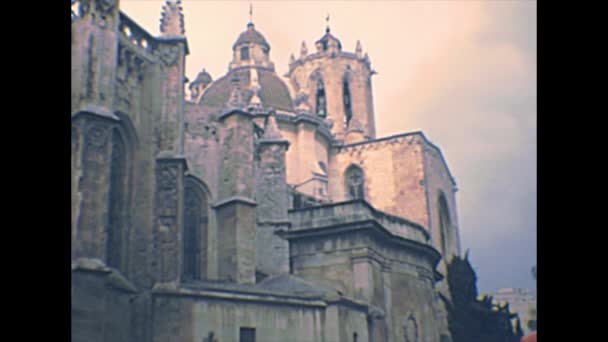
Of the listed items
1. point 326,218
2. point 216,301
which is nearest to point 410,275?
point 326,218

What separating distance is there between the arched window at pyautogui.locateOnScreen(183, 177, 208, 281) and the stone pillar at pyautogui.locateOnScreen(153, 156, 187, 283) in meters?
4.99

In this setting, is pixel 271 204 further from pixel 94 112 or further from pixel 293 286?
pixel 94 112

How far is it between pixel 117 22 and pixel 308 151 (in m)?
21.4

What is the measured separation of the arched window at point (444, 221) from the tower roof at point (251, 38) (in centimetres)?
1505

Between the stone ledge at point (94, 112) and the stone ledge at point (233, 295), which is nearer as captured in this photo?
the stone ledge at point (94, 112)

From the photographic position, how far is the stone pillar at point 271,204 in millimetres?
24969

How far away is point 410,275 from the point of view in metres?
26.5

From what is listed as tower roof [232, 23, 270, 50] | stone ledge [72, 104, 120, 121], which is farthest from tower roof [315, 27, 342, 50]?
stone ledge [72, 104, 120, 121]

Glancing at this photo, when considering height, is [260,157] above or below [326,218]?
above

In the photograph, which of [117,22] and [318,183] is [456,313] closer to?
[318,183]

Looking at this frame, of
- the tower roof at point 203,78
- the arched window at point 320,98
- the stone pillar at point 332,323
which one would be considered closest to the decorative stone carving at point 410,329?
the stone pillar at point 332,323

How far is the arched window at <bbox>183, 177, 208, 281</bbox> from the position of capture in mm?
24531

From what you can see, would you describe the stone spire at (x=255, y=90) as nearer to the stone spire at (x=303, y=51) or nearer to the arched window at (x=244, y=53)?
the arched window at (x=244, y=53)

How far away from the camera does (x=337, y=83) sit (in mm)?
49625
